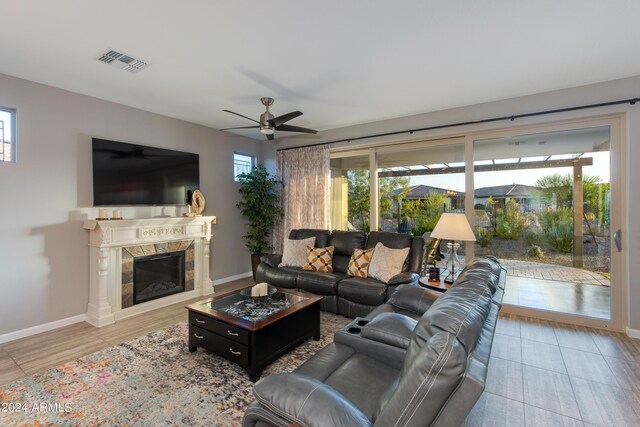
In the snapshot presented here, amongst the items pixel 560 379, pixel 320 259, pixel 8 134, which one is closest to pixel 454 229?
pixel 560 379

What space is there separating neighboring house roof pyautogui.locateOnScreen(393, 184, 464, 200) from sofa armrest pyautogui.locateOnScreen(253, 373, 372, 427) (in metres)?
3.72

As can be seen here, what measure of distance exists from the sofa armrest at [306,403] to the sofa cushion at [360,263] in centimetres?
256

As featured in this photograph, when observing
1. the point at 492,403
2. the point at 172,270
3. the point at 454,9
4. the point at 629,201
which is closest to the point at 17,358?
the point at 172,270

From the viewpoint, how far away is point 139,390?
2.17 metres

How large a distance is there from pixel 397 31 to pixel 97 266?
159 inches

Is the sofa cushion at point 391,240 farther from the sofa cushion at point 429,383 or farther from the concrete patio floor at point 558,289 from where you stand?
the sofa cushion at point 429,383

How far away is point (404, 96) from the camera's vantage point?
3584mm

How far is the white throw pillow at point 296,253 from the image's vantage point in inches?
168

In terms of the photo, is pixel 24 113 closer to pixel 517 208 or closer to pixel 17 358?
pixel 17 358

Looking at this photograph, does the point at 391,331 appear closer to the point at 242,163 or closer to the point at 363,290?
the point at 363,290

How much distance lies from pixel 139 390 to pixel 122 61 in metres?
2.82

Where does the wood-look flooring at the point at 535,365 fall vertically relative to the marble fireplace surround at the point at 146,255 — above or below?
below

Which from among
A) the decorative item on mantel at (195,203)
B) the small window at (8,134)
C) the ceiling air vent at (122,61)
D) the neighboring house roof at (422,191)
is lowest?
the decorative item on mantel at (195,203)

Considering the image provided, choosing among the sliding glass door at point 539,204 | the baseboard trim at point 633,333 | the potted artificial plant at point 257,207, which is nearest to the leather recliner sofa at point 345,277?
the sliding glass door at point 539,204
